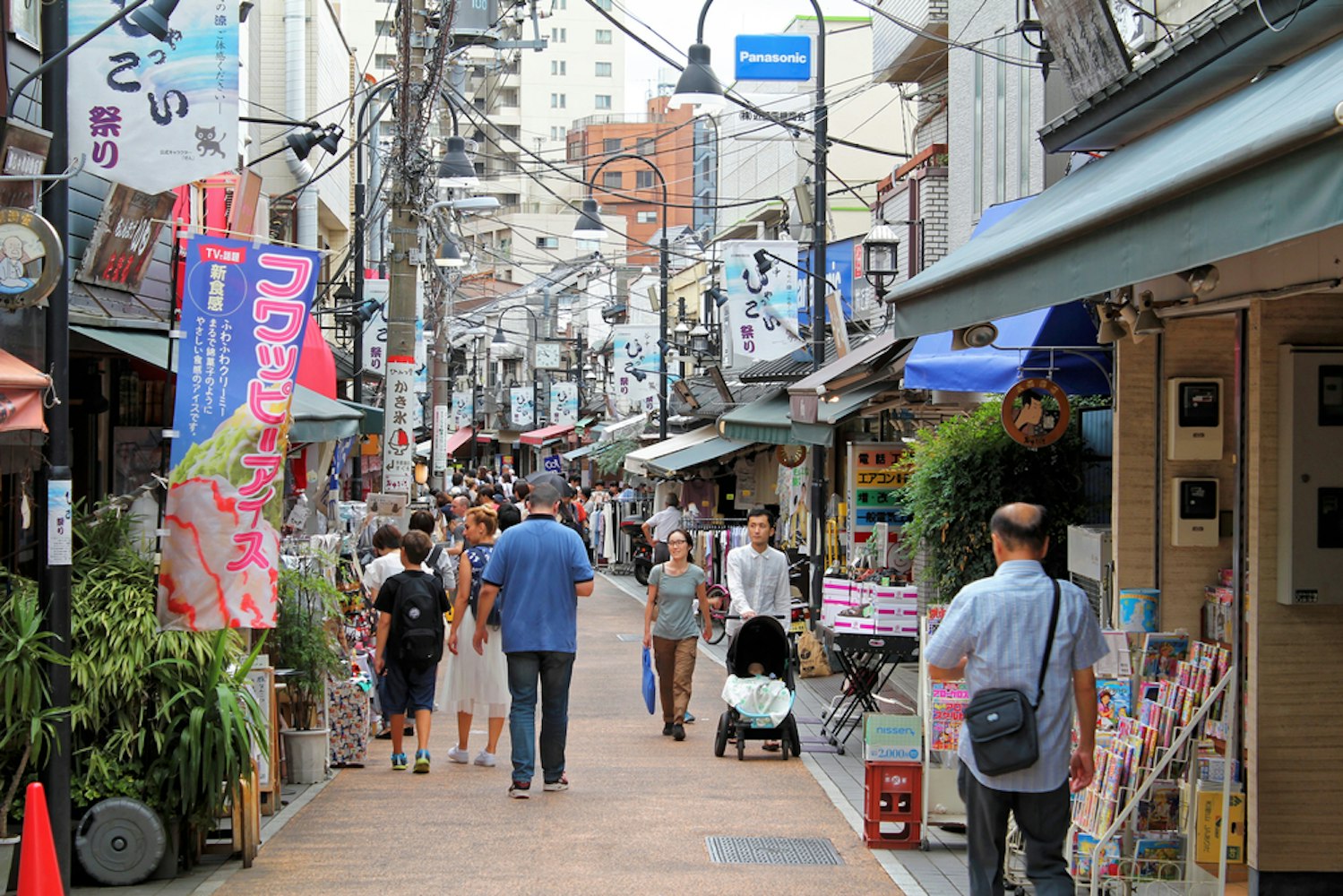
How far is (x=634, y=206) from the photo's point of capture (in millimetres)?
93250

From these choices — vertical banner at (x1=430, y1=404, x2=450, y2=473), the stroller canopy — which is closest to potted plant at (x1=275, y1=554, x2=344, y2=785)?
the stroller canopy

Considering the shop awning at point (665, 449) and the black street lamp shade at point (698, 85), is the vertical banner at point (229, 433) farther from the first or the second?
the shop awning at point (665, 449)

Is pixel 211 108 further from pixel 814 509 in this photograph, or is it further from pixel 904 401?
pixel 814 509

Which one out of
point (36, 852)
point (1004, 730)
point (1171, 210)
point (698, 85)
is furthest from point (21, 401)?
point (698, 85)

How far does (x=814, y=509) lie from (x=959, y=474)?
26.3 ft

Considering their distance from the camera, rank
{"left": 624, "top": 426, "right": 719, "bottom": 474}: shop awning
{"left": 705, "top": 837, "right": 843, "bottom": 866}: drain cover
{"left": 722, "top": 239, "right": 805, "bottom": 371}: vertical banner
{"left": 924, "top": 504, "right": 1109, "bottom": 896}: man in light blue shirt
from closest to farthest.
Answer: {"left": 924, "top": 504, "right": 1109, "bottom": 896}: man in light blue shirt → {"left": 705, "top": 837, "right": 843, "bottom": 866}: drain cover → {"left": 722, "top": 239, "right": 805, "bottom": 371}: vertical banner → {"left": 624, "top": 426, "right": 719, "bottom": 474}: shop awning

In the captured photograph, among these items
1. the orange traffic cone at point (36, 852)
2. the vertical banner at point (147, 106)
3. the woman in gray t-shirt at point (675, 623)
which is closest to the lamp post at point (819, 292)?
the woman in gray t-shirt at point (675, 623)

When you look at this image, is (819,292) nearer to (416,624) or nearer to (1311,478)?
(416,624)

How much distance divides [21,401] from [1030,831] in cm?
524

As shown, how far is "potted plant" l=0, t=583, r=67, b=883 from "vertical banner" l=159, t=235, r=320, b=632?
771 millimetres

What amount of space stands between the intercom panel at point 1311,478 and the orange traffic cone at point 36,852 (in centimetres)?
537

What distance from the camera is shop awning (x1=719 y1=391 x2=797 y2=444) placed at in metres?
20.4

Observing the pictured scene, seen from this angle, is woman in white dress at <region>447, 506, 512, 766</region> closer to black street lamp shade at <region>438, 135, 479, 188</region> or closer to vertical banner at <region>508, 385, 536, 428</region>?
black street lamp shade at <region>438, 135, 479, 188</region>

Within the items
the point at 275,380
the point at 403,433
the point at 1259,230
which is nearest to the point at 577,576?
the point at 275,380
